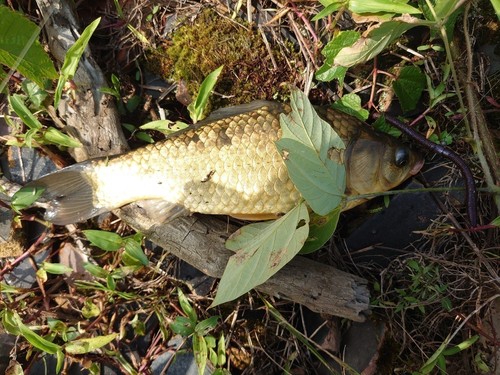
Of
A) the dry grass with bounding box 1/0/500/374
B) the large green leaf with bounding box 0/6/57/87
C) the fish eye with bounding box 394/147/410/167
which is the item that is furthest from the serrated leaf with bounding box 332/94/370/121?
the large green leaf with bounding box 0/6/57/87

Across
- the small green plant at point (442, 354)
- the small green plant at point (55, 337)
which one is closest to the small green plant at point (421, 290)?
the small green plant at point (442, 354)

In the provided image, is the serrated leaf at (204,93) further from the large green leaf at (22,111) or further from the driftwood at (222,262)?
the large green leaf at (22,111)

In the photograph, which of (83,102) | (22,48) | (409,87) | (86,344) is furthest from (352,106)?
(86,344)

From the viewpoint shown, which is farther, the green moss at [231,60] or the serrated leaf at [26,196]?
the green moss at [231,60]

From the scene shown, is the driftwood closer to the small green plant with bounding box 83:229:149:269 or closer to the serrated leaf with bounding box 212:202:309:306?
the small green plant with bounding box 83:229:149:269

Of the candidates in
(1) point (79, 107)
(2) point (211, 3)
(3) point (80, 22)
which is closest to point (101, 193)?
(1) point (79, 107)

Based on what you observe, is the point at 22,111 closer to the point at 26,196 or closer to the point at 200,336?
the point at 26,196

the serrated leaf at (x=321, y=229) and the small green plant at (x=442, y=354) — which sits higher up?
the serrated leaf at (x=321, y=229)
